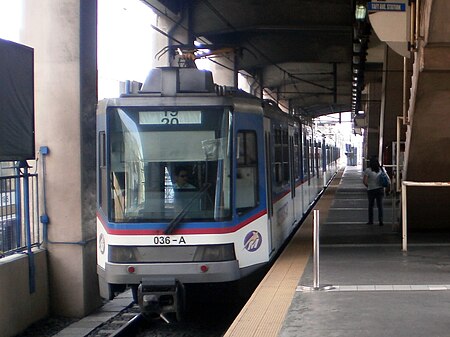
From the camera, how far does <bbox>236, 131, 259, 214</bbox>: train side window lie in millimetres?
8165

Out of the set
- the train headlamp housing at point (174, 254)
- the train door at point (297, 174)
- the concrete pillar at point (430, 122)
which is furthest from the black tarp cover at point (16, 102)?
the concrete pillar at point (430, 122)

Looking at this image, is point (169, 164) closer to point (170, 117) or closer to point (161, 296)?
point (170, 117)

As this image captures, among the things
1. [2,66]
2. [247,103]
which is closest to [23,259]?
[2,66]

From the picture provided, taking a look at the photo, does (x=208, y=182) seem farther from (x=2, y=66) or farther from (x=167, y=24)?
(x=167, y=24)

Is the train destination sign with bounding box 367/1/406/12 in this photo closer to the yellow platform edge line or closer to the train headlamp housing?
the yellow platform edge line

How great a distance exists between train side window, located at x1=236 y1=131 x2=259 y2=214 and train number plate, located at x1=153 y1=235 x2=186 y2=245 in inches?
31.9

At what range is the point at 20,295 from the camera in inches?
379

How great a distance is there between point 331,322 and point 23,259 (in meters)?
5.43

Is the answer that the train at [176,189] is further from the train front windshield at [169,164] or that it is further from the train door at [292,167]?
the train door at [292,167]

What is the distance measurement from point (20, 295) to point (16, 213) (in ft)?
4.16

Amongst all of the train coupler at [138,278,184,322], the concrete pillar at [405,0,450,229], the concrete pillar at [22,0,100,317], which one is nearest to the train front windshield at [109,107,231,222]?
the train coupler at [138,278,184,322]

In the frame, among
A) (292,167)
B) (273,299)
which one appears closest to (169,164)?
(273,299)

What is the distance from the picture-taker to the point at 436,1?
887cm

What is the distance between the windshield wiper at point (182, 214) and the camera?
25.6 feet
